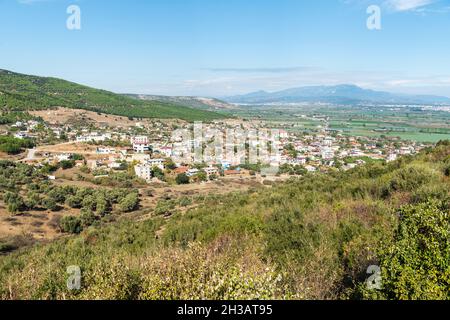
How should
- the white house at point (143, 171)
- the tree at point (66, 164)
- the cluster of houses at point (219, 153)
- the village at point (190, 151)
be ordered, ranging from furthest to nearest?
the cluster of houses at point (219, 153), the village at point (190, 151), the tree at point (66, 164), the white house at point (143, 171)

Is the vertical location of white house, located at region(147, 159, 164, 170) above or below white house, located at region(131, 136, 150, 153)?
below

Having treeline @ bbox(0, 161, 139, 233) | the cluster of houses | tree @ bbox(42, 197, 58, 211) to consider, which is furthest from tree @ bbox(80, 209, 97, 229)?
the cluster of houses

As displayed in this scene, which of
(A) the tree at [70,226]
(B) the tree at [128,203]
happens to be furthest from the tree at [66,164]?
(A) the tree at [70,226]

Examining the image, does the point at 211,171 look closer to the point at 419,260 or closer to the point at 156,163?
the point at 156,163

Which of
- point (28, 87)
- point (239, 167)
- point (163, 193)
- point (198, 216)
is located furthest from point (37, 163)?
point (28, 87)

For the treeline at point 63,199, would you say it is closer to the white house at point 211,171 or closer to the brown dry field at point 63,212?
the brown dry field at point 63,212

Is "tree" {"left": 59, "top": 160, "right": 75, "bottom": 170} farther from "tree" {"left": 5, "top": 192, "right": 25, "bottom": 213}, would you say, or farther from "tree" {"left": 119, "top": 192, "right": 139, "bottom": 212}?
"tree" {"left": 119, "top": 192, "right": 139, "bottom": 212}
